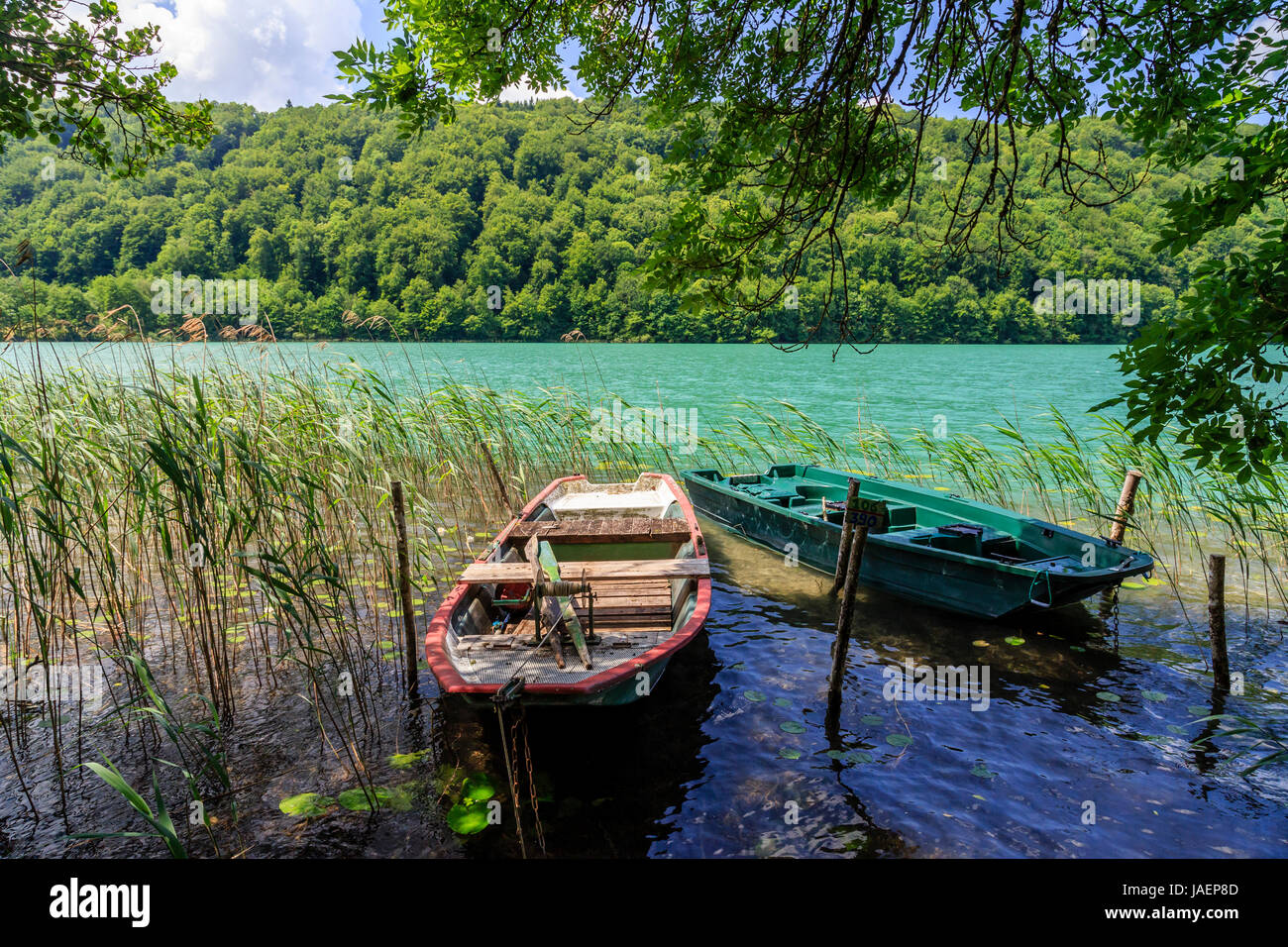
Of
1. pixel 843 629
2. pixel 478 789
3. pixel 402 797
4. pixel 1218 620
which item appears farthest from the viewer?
pixel 1218 620

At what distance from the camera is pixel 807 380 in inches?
1539

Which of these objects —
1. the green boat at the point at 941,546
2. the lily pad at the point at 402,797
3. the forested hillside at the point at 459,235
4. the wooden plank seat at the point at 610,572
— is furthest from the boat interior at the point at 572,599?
the forested hillside at the point at 459,235

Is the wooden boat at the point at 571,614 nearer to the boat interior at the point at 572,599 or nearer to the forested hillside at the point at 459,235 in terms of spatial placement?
the boat interior at the point at 572,599

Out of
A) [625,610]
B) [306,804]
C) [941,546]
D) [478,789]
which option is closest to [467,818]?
[478,789]

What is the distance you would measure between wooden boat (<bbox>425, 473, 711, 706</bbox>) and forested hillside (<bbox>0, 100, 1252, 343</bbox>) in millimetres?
19650

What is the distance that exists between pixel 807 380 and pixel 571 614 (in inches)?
1417

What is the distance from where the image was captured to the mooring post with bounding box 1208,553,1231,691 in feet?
19.2

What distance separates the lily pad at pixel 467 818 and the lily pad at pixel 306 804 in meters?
0.83

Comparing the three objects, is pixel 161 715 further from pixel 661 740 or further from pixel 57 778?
pixel 661 740

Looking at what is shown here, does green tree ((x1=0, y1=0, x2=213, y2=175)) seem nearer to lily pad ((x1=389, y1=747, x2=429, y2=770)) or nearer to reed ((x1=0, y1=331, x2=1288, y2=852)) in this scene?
reed ((x1=0, y1=331, x2=1288, y2=852))

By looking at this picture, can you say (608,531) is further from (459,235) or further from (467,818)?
(459,235)

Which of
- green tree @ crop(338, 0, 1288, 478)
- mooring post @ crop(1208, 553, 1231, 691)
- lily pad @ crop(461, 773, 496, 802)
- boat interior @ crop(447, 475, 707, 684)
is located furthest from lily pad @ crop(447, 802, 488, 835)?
mooring post @ crop(1208, 553, 1231, 691)
